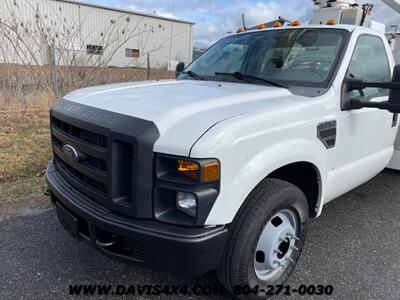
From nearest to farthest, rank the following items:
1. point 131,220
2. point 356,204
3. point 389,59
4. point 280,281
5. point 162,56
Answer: point 131,220
point 280,281
point 389,59
point 356,204
point 162,56

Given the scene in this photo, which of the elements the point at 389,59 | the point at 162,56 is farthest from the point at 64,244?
the point at 162,56

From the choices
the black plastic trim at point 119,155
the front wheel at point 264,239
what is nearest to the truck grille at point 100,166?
the black plastic trim at point 119,155

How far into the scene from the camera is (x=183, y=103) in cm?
218

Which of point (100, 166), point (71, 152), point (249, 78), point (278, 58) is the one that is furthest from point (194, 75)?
point (100, 166)

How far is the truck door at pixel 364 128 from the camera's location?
2885 millimetres

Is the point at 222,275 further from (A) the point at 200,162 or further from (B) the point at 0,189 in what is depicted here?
(B) the point at 0,189

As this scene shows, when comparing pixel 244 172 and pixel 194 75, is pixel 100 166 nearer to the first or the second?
pixel 244 172

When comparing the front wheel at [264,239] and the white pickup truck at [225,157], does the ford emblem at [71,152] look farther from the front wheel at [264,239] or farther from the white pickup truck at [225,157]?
the front wheel at [264,239]

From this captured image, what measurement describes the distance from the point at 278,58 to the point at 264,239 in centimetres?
165

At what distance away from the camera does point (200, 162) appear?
183cm

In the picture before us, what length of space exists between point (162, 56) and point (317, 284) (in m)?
28.9

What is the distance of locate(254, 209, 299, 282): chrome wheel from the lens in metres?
2.34

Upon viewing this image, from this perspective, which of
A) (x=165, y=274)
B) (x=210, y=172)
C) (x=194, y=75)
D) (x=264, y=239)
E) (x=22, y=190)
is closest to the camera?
(x=210, y=172)

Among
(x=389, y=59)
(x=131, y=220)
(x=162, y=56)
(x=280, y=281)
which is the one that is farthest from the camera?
(x=162, y=56)
